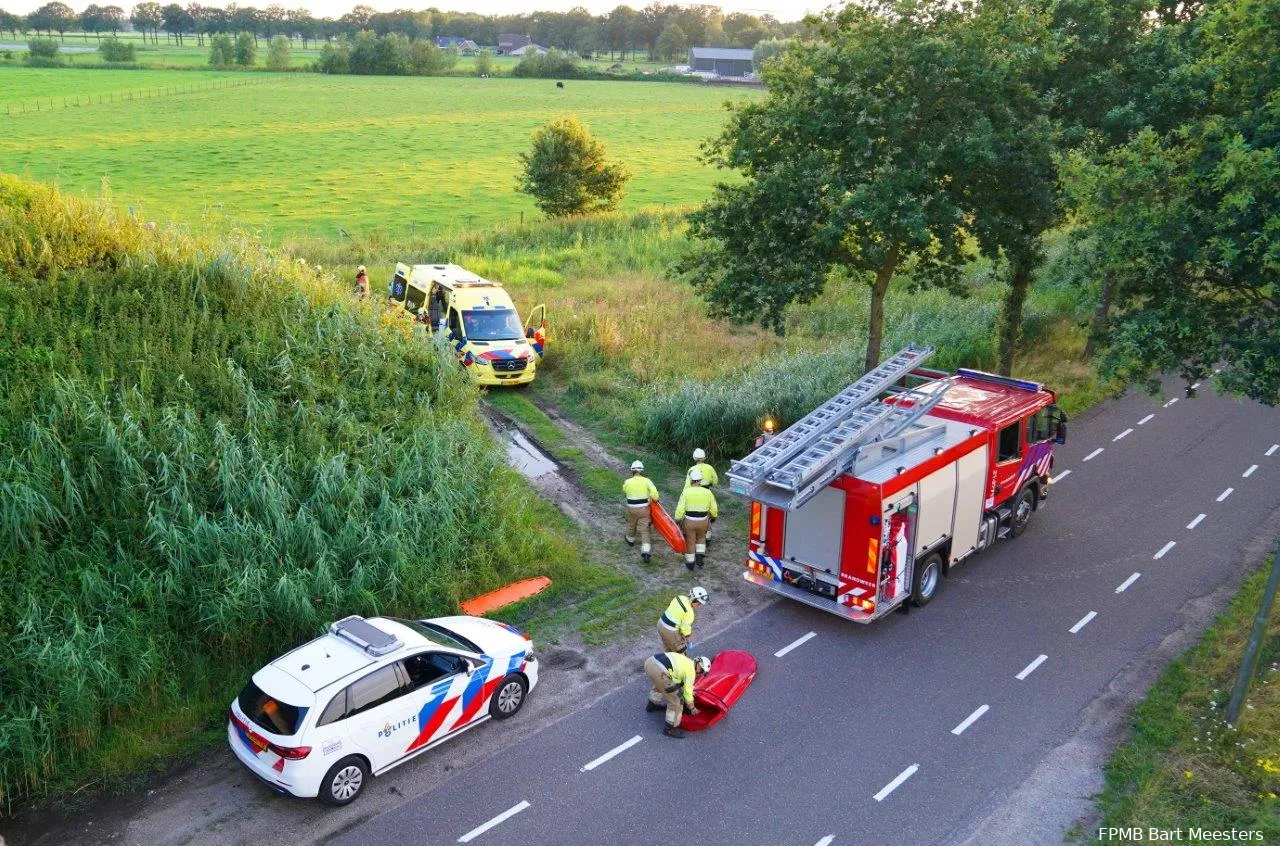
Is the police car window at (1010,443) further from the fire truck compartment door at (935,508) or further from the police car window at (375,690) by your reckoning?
the police car window at (375,690)

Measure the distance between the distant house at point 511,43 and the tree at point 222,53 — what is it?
66626mm

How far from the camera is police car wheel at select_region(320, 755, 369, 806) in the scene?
9.48m

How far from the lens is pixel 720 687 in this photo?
11570 mm

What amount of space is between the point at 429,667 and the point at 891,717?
5325 mm

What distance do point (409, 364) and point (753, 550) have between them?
21.1 ft

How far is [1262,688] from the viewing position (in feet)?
38.2

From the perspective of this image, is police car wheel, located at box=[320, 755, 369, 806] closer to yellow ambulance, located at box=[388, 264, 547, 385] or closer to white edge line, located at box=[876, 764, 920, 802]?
white edge line, located at box=[876, 764, 920, 802]

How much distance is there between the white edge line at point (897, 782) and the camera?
10002mm

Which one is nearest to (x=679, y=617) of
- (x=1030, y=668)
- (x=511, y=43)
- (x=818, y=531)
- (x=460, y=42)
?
(x=818, y=531)

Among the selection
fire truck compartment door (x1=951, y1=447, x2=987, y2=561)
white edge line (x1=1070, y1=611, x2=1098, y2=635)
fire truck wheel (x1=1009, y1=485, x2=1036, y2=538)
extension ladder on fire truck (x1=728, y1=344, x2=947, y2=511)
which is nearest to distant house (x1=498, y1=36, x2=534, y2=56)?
fire truck wheel (x1=1009, y1=485, x2=1036, y2=538)

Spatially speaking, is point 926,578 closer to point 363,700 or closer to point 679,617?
point 679,617

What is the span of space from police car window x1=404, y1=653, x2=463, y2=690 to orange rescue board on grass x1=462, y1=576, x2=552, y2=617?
242 cm

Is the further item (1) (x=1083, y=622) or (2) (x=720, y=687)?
(1) (x=1083, y=622)

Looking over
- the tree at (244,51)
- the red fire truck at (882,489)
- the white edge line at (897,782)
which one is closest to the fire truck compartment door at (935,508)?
the red fire truck at (882,489)
